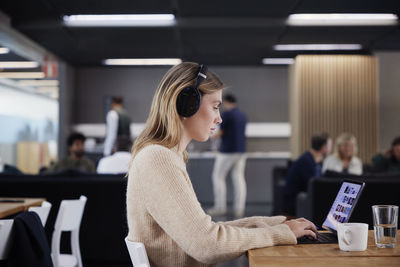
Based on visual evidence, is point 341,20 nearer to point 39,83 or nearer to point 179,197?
point 39,83

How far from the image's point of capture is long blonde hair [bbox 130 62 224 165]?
5.28ft

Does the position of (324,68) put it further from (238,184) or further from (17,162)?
(17,162)

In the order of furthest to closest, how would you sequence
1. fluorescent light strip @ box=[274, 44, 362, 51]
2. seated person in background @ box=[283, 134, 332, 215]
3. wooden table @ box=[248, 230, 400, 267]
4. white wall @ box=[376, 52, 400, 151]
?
1. white wall @ box=[376, 52, 400, 151]
2. fluorescent light strip @ box=[274, 44, 362, 51]
3. seated person in background @ box=[283, 134, 332, 215]
4. wooden table @ box=[248, 230, 400, 267]

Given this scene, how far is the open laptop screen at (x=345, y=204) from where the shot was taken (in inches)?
64.3

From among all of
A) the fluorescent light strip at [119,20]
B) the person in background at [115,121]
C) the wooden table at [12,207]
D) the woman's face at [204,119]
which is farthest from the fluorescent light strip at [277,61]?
the woman's face at [204,119]

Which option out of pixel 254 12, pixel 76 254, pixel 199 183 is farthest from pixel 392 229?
pixel 199 183

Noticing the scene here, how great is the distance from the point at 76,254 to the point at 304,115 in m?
6.22

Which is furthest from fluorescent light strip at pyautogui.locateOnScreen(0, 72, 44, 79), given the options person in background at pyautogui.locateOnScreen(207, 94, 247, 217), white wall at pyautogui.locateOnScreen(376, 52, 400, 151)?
white wall at pyautogui.locateOnScreen(376, 52, 400, 151)

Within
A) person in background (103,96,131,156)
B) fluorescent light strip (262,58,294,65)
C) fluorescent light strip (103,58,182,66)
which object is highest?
fluorescent light strip (103,58,182,66)

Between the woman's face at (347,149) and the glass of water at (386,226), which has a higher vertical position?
the woman's face at (347,149)

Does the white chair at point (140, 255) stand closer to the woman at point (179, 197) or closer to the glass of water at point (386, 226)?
the woman at point (179, 197)

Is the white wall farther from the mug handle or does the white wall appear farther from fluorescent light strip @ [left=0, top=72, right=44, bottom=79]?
the mug handle

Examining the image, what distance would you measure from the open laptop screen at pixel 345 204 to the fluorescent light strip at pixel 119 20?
521 cm

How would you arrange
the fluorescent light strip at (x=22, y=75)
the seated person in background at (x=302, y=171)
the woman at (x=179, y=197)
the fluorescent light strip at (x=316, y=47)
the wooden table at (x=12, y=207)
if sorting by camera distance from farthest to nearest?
the fluorescent light strip at (x=316, y=47), the fluorescent light strip at (x=22, y=75), the seated person in background at (x=302, y=171), the wooden table at (x=12, y=207), the woman at (x=179, y=197)
